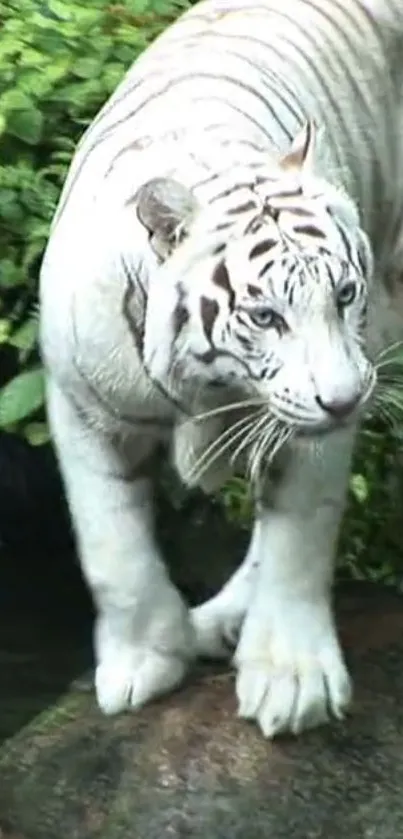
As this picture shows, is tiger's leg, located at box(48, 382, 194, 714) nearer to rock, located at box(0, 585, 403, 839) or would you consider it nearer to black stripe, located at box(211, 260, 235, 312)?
rock, located at box(0, 585, 403, 839)

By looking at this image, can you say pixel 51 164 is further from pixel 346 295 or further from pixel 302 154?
pixel 346 295

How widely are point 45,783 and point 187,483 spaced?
20.6 inches

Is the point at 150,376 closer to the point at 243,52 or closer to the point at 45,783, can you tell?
the point at 243,52

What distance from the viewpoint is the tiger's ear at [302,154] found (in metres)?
2.11

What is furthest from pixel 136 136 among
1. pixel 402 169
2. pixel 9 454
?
pixel 9 454

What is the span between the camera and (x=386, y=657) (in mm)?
2662

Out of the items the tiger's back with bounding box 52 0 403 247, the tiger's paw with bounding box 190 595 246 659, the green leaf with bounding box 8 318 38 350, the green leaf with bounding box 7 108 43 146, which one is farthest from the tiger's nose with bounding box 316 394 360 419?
the green leaf with bounding box 7 108 43 146

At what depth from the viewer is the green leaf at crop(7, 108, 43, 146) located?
309cm

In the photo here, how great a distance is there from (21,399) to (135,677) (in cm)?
52

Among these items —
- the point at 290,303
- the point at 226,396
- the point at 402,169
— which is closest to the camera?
the point at 290,303

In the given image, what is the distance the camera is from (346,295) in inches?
78.2

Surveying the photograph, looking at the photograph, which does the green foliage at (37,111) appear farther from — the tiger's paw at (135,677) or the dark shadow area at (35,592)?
the tiger's paw at (135,677)

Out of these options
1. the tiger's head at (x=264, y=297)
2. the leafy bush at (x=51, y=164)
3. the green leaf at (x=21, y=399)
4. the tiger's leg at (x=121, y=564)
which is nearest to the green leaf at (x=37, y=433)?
the leafy bush at (x=51, y=164)

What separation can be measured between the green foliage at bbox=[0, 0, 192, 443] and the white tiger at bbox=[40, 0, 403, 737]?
48 cm
